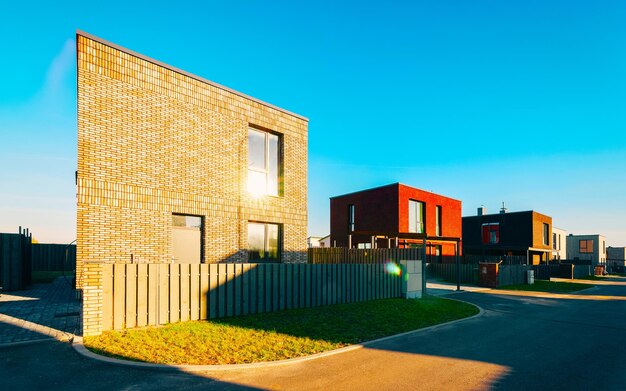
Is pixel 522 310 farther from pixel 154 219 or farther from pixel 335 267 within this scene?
pixel 154 219

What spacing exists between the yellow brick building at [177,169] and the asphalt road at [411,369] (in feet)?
16.6

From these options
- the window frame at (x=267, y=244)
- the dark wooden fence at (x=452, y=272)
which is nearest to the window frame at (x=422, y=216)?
the dark wooden fence at (x=452, y=272)

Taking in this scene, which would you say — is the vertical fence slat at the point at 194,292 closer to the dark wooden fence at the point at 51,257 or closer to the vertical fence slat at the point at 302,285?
the vertical fence slat at the point at 302,285

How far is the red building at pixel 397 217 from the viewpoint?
34125 mm

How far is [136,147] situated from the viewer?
44.8 feet

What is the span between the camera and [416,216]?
120 ft

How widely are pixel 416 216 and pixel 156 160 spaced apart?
27544mm

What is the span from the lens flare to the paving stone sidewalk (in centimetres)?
1131

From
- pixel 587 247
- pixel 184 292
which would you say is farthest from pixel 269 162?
pixel 587 247

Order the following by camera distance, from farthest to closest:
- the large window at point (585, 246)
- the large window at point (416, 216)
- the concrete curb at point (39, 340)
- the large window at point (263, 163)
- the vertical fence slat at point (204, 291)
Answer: the large window at point (585, 246) → the large window at point (416, 216) → the large window at point (263, 163) → the vertical fence slat at point (204, 291) → the concrete curb at point (39, 340)

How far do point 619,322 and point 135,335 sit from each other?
1523 centimetres

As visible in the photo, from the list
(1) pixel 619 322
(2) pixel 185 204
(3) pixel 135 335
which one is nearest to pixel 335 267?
(2) pixel 185 204

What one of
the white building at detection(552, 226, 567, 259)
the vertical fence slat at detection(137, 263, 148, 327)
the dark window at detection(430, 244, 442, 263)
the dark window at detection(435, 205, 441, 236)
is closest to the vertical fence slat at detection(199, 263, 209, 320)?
the vertical fence slat at detection(137, 263, 148, 327)

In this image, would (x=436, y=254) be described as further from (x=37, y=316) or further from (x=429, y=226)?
(x=37, y=316)
